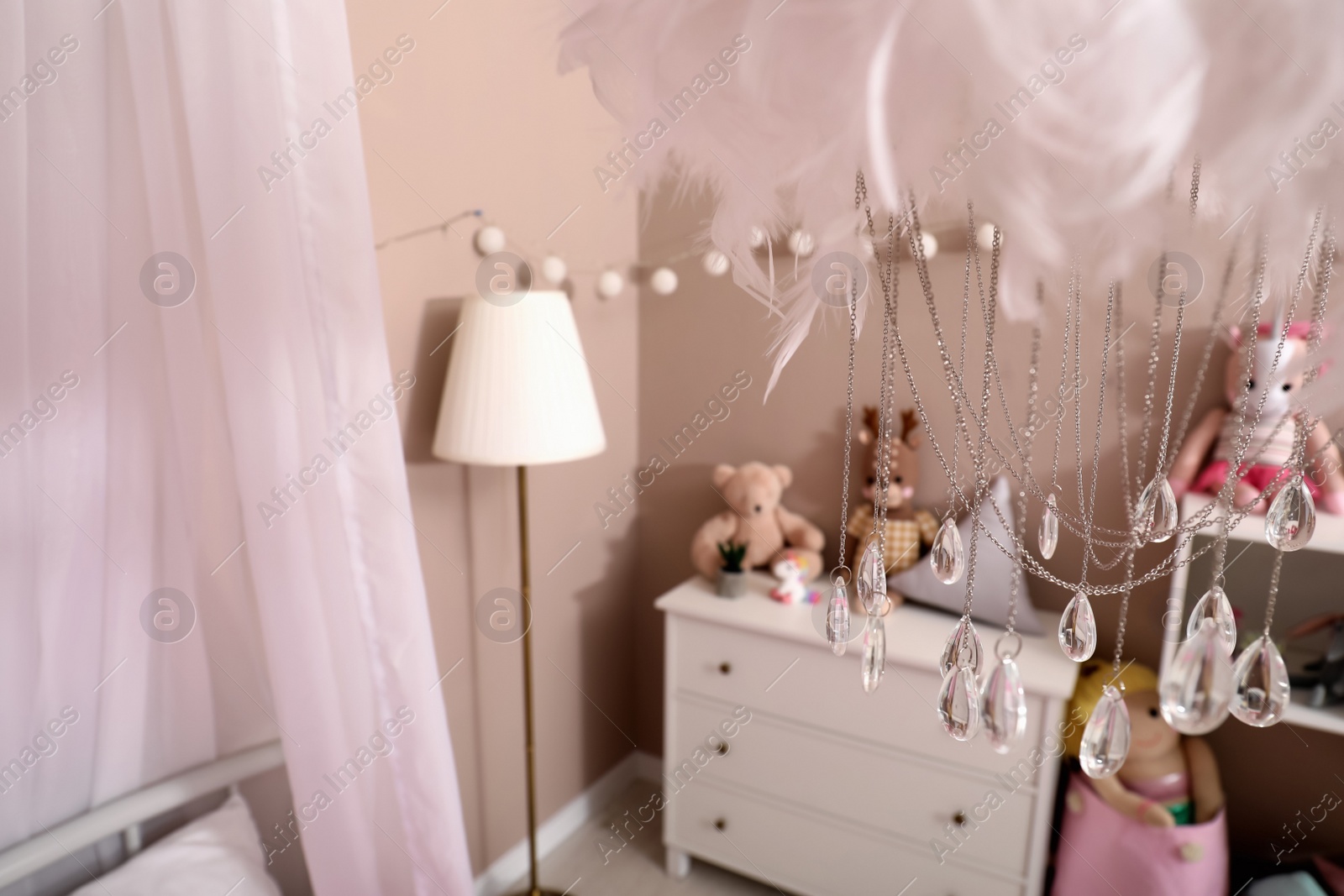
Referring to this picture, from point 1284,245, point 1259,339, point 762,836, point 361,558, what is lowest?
point 762,836

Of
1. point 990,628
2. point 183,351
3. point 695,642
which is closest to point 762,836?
point 695,642

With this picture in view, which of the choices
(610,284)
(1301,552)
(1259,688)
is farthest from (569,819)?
(1259,688)

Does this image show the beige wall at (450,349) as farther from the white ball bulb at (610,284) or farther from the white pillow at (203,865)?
the white pillow at (203,865)

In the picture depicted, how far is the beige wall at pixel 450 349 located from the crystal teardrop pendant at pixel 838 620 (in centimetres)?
100

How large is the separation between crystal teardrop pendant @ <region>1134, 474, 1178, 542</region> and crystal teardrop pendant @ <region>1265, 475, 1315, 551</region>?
7 centimetres

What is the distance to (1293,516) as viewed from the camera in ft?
1.87

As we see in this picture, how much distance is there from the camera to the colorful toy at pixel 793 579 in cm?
197

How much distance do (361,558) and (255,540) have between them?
0.12 meters

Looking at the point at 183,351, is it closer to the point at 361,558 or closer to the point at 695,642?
the point at 361,558

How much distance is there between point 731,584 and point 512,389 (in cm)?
79

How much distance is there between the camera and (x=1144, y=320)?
171 centimetres

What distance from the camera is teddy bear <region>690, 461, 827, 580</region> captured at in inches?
82.6

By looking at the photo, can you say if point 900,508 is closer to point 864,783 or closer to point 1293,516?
point 864,783

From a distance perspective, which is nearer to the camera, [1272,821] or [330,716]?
[330,716]
